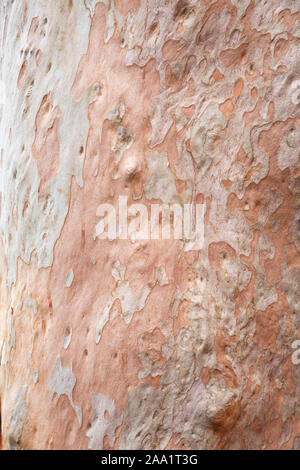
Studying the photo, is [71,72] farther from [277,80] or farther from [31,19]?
[277,80]

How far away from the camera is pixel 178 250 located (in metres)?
0.95

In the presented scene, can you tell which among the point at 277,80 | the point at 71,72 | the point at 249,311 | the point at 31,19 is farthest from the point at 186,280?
the point at 31,19

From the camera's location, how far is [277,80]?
0.95 meters

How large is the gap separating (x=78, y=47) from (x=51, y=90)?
11cm

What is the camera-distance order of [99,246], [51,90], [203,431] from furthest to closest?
[51,90] < [99,246] < [203,431]

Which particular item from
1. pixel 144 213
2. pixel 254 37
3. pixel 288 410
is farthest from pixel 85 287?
pixel 254 37

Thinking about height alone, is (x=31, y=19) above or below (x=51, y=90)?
above

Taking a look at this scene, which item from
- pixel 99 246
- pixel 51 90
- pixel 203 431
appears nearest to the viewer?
pixel 203 431

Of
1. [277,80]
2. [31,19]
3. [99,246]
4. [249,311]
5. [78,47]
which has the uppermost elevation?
[31,19]

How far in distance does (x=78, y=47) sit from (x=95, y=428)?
784mm

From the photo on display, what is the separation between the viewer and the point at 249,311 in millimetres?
933

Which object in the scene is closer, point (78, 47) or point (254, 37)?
point (254, 37)

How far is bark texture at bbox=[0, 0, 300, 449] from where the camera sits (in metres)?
0.92

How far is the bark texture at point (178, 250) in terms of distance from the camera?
922 millimetres
